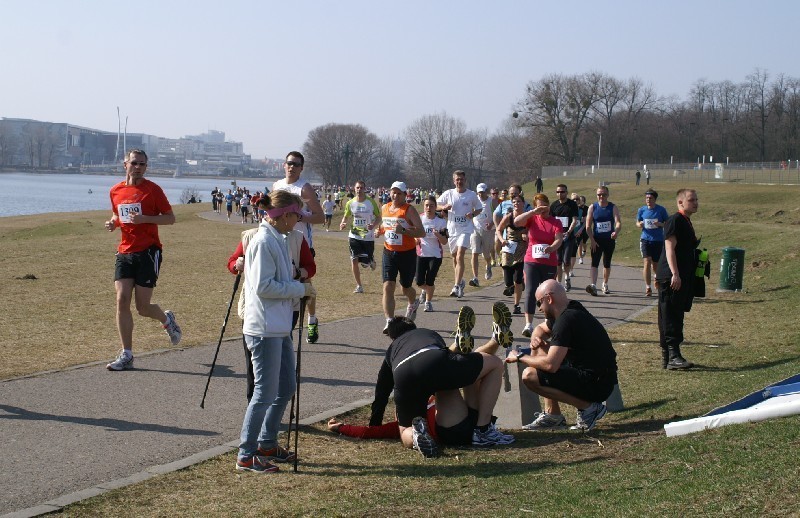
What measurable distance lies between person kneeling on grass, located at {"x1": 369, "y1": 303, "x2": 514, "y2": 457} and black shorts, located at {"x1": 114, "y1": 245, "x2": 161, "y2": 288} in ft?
11.6

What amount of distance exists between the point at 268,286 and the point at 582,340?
2741 mm

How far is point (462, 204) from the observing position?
1802cm

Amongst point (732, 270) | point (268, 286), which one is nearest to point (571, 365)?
point (268, 286)

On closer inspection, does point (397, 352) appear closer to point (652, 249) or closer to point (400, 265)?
point (400, 265)

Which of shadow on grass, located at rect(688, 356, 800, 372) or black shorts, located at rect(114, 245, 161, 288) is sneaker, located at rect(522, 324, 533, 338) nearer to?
shadow on grass, located at rect(688, 356, 800, 372)

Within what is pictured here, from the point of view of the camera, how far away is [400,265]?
42.2 ft

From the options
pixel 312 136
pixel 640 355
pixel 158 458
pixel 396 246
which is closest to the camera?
pixel 158 458

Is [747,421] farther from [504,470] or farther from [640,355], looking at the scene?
[640,355]

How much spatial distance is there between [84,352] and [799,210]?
110 feet

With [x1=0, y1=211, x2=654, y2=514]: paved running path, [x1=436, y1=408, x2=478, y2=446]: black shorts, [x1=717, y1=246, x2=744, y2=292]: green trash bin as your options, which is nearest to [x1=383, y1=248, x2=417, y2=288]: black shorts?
[x1=0, y1=211, x2=654, y2=514]: paved running path

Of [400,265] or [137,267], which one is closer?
[137,267]

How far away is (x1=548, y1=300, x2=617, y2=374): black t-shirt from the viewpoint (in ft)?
24.8

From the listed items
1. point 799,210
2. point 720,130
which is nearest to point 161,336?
point 799,210

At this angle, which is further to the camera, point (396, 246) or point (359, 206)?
point (359, 206)
